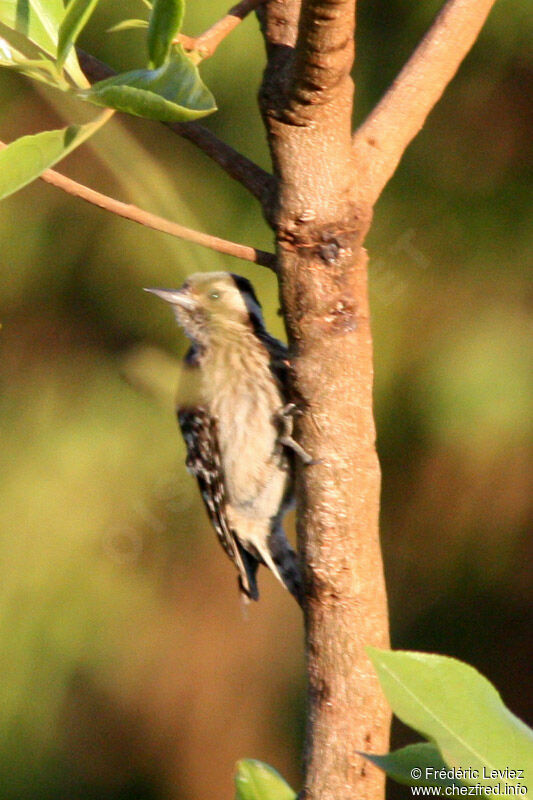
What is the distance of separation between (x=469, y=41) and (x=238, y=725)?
2.29 meters

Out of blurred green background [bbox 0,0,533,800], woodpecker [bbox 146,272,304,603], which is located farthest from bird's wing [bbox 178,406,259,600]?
blurred green background [bbox 0,0,533,800]

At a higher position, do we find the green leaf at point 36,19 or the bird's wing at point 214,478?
the green leaf at point 36,19

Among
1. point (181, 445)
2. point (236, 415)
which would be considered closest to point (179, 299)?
point (236, 415)

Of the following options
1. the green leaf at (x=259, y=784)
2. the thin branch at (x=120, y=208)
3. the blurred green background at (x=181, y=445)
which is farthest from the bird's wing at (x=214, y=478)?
the thin branch at (x=120, y=208)

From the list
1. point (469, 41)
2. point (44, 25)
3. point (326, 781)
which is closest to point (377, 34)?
point (469, 41)

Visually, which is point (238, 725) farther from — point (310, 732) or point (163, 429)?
point (310, 732)

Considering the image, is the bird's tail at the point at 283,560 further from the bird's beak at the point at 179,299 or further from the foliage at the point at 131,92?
the foliage at the point at 131,92

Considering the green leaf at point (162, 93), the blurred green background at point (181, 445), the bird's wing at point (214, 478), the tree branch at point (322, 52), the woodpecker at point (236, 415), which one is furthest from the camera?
the blurred green background at point (181, 445)

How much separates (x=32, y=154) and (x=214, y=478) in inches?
52.3

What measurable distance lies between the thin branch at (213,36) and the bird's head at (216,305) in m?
0.99

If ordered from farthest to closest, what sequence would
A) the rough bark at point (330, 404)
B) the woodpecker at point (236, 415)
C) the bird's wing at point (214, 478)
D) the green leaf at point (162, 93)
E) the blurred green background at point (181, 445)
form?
the blurred green background at point (181, 445)
the bird's wing at point (214, 478)
the woodpecker at point (236, 415)
the rough bark at point (330, 404)
the green leaf at point (162, 93)

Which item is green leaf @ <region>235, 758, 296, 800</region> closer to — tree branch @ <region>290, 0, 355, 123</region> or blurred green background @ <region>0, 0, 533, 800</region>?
tree branch @ <region>290, 0, 355, 123</region>

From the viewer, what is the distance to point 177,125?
108 centimetres

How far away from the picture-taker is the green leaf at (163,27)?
0.74m
